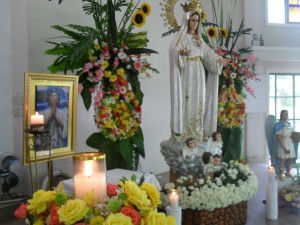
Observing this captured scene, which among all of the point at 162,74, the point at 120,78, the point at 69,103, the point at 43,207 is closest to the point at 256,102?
the point at 162,74

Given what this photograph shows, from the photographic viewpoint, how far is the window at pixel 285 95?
7.29 meters

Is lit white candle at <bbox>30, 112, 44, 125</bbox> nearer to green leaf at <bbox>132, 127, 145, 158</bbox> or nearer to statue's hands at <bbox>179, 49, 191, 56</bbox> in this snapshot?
green leaf at <bbox>132, 127, 145, 158</bbox>

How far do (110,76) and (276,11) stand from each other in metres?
5.27

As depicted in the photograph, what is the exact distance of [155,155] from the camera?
553cm

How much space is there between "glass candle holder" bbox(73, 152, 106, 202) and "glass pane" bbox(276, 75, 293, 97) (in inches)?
261

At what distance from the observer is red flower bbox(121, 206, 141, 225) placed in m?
1.09

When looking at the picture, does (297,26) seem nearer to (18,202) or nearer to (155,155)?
(155,155)

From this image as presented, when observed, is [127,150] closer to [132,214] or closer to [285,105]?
[132,214]

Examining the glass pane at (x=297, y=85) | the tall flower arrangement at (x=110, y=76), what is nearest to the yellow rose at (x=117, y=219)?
the tall flower arrangement at (x=110, y=76)

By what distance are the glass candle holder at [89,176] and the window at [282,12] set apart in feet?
21.5

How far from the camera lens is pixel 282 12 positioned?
7207 millimetres

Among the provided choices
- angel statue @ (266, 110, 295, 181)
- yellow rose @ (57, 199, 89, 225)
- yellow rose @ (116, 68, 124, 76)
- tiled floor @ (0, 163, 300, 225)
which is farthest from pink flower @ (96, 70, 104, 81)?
angel statue @ (266, 110, 295, 181)

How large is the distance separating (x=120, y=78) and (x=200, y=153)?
1.06m

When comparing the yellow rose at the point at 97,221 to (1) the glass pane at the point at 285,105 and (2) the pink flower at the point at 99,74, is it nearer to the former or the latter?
(2) the pink flower at the point at 99,74
